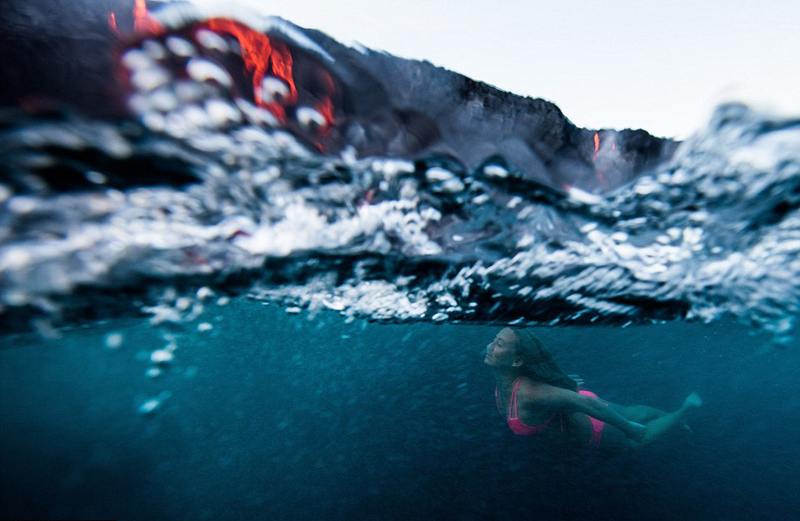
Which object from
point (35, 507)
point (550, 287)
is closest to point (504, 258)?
point (550, 287)

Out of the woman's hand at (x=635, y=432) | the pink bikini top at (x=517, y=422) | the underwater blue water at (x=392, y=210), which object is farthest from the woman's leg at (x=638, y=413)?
the pink bikini top at (x=517, y=422)

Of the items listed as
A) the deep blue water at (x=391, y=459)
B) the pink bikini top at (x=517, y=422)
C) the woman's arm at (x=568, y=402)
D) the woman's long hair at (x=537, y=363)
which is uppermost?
the woman's long hair at (x=537, y=363)

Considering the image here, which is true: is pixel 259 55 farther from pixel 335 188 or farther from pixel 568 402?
pixel 568 402

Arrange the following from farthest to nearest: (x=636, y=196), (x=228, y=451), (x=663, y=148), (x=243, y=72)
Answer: (x=228, y=451) → (x=636, y=196) → (x=663, y=148) → (x=243, y=72)

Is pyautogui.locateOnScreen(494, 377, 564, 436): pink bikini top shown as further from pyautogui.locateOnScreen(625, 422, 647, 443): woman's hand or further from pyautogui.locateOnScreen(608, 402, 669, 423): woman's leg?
pyautogui.locateOnScreen(608, 402, 669, 423): woman's leg

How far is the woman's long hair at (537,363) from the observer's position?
7969 millimetres

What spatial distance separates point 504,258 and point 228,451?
26.6 meters

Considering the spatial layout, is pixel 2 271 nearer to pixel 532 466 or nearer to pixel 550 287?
pixel 550 287

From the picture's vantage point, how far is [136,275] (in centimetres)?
425

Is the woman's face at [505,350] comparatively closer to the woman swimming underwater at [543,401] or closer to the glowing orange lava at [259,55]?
the woman swimming underwater at [543,401]

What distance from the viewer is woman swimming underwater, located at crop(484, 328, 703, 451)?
7.87 meters

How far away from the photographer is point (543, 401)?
25.8ft

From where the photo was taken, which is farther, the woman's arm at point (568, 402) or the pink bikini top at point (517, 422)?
the pink bikini top at point (517, 422)

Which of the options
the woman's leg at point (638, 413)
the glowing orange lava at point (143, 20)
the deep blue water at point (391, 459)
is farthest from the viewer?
the deep blue water at point (391, 459)
